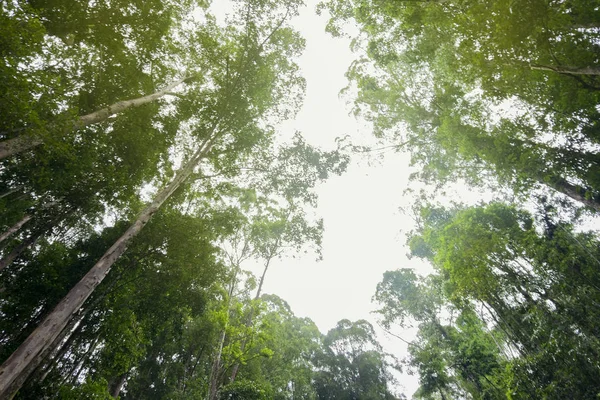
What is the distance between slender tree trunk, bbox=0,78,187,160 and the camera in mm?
4375

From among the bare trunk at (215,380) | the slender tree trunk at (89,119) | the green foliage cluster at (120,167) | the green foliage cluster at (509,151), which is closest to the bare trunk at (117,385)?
the green foliage cluster at (120,167)

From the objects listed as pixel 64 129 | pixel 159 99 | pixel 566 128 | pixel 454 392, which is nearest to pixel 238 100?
pixel 159 99

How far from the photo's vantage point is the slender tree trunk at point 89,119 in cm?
438

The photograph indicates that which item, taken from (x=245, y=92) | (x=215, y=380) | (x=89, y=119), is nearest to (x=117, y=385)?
(x=215, y=380)

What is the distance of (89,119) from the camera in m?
5.95

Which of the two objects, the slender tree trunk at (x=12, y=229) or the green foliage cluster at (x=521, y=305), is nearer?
the green foliage cluster at (x=521, y=305)

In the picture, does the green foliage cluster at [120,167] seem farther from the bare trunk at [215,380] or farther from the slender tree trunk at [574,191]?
→ the slender tree trunk at [574,191]

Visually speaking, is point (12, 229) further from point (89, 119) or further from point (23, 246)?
point (89, 119)

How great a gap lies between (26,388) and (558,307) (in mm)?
16159

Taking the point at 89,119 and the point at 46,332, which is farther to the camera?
the point at 89,119

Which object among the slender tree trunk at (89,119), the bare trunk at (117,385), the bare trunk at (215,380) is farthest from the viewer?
the bare trunk at (117,385)

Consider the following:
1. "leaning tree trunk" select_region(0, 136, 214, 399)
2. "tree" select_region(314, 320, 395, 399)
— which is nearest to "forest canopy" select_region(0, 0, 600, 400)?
"leaning tree trunk" select_region(0, 136, 214, 399)

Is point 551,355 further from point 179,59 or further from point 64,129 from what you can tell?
point 179,59

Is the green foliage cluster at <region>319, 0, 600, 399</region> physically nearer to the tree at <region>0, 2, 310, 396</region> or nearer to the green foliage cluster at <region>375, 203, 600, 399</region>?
the green foliage cluster at <region>375, 203, 600, 399</region>
